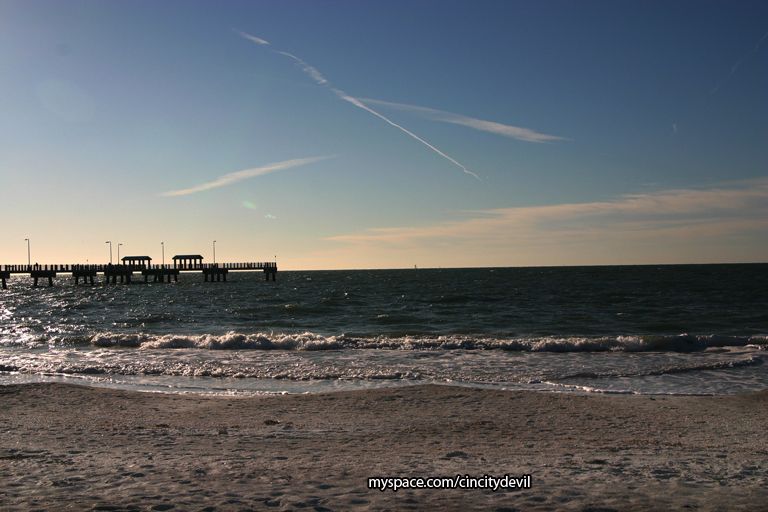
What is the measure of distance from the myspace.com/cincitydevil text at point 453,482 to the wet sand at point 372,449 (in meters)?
0.17

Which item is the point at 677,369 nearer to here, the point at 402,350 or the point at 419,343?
the point at 402,350

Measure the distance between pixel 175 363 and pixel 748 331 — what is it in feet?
85.7

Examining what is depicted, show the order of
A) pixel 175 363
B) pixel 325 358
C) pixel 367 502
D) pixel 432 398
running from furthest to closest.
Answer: pixel 325 358
pixel 175 363
pixel 432 398
pixel 367 502

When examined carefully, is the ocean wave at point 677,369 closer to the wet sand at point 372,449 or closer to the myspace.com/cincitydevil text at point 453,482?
the wet sand at point 372,449

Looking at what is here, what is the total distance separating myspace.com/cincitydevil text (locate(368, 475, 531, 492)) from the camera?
7051 mm

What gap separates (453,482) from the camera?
286 inches

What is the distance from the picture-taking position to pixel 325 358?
21.4 m

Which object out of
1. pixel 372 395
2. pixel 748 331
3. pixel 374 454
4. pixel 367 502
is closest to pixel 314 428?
pixel 374 454

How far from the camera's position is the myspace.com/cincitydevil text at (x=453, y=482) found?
23.1ft

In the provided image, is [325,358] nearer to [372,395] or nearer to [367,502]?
[372,395]

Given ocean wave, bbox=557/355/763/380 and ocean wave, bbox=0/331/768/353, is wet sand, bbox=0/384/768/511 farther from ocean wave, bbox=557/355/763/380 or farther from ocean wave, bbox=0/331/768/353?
ocean wave, bbox=0/331/768/353

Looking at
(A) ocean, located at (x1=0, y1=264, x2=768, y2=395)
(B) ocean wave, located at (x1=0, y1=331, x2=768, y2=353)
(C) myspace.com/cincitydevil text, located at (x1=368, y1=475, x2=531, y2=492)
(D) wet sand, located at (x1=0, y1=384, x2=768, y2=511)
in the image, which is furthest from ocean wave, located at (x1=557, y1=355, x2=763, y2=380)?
(C) myspace.com/cincitydevil text, located at (x1=368, y1=475, x2=531, y2=492)

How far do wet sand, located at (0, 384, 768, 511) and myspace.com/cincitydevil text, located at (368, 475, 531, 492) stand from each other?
17 centimetres

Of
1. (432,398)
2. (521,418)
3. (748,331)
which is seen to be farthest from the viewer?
(748,331)
